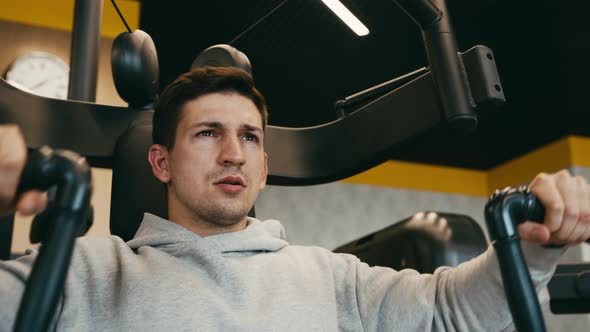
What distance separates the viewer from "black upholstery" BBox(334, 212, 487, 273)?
50.2 inches

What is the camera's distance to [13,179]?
49 centimetres

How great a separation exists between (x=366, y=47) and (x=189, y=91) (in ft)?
5.60

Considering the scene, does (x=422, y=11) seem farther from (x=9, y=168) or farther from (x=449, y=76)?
(x=9, y=168)

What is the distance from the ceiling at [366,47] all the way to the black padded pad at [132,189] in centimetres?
64

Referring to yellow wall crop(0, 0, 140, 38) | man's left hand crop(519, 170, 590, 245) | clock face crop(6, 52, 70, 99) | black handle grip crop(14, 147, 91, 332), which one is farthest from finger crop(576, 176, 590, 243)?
yellow wall crop(0, 0, 140, 38)

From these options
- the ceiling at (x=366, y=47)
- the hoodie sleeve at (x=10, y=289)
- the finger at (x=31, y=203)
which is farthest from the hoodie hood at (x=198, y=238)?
the ceiling at (x=366, y=47)

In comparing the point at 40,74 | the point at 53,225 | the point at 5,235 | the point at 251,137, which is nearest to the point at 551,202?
the point at 53,225

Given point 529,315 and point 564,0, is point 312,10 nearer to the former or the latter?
point 529,315

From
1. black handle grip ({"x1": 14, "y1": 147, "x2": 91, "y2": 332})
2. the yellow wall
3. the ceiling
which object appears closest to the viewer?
black handle grip ({"x1": 14, "y1": 147, "x2": 91, "y2": 332})

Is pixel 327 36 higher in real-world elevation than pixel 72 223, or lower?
higher

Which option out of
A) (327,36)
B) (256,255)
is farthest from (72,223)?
(327,36)

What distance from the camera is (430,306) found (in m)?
0.94

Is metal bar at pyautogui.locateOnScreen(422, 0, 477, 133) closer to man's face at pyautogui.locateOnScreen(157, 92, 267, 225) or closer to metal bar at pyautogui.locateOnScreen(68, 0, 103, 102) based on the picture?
man's face at pyautogui.locateOnScreen(157, 92, 267, 225)

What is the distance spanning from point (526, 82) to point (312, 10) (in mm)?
2384
